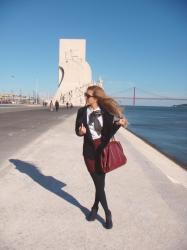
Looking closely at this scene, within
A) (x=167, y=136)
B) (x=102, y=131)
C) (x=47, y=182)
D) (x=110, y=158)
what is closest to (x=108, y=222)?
(x=110, y=158)

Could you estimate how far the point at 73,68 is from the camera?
134 m

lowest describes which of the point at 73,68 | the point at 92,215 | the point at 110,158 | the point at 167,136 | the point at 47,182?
the point at 167,136

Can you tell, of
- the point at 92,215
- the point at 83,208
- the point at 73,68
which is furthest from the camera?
the point at 73,68

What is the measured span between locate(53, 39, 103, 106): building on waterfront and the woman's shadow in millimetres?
122048

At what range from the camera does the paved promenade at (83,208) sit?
3.57 meters

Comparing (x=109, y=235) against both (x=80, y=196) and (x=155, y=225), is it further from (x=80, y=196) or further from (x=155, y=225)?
(x=80, y=196)

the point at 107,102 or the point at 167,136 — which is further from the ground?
the point at 107,102

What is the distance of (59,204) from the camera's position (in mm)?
4770

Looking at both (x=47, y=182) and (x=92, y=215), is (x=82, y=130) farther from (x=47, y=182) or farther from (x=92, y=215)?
(x=47, y=182)

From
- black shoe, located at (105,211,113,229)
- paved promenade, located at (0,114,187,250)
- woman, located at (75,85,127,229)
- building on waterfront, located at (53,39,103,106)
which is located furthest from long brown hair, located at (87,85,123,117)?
building on waterfront, located at (53,39,103,106)

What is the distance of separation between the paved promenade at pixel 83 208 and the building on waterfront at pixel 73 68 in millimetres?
122909

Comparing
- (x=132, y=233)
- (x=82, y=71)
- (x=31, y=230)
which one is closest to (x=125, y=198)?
(x=132, y=233)

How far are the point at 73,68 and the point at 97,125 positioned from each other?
5186 inches

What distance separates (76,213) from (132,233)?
2.93ft
